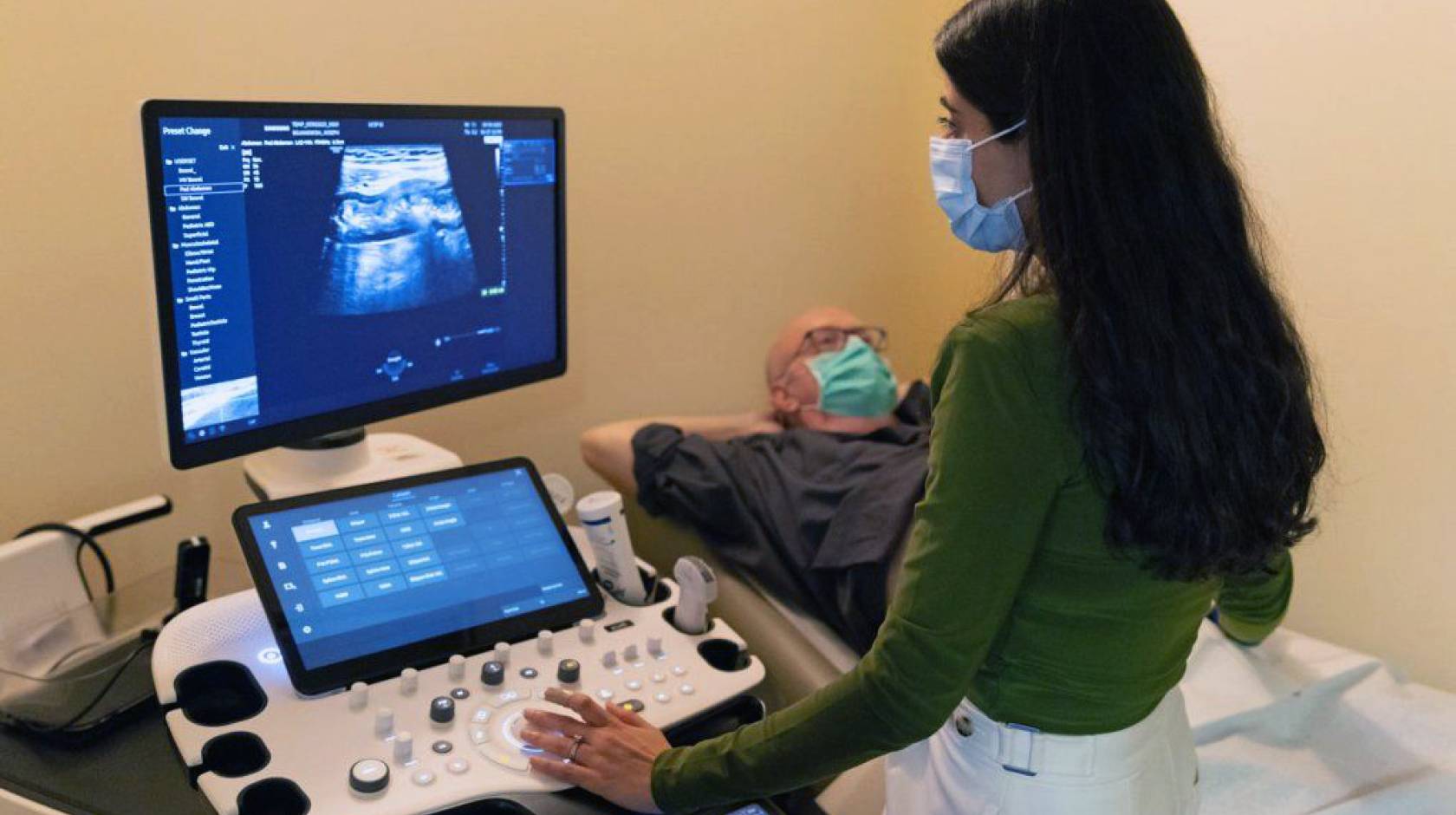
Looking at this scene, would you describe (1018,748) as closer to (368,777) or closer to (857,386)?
(368,777)

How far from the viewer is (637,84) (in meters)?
2.06

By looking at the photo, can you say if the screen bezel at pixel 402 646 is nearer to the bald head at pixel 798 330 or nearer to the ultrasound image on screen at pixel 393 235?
the ultrasound image on screen at pixel 393 235

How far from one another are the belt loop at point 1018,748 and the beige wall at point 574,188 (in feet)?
2.86

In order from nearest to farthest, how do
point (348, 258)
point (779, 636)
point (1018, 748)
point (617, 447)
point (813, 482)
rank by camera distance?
point (1018, 748)
point (348, 258)
point (779, 636)
point (813, 482)
point (617, 447)

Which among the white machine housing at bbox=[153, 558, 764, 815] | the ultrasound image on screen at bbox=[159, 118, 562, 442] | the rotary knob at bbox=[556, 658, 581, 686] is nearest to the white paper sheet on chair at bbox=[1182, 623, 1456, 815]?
the white machine housing at bbox=[153, 558, 764, 815]

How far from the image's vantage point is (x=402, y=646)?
120 centimetres

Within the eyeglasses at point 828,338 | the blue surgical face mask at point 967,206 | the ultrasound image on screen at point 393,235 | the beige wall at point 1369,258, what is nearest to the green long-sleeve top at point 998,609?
the blue surgical face mask at point 967,206

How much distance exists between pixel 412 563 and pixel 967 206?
666mm

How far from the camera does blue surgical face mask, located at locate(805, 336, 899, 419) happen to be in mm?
2156

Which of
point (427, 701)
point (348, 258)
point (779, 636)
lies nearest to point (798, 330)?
point (779, 636)

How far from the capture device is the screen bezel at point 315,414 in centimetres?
109

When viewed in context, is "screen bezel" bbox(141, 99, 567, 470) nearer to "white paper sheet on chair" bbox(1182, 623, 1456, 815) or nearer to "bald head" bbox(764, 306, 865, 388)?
"bald head" bbox(764, 306, 865, 388)

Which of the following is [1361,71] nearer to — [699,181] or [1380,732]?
[1380,732]

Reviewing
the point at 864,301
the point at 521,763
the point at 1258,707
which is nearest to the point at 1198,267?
the point at 521,763
